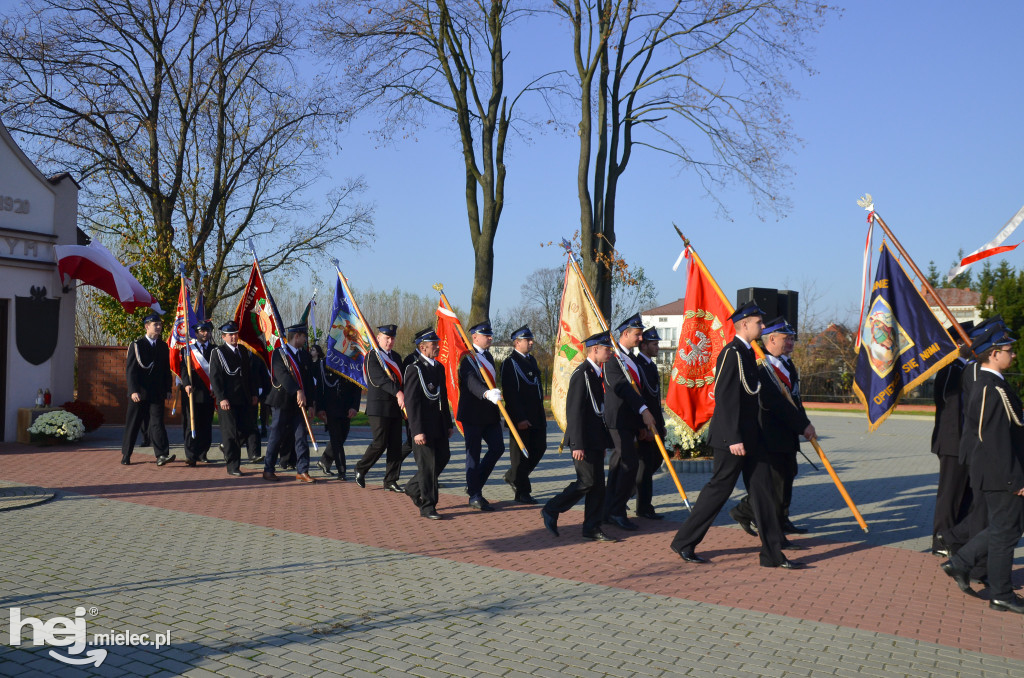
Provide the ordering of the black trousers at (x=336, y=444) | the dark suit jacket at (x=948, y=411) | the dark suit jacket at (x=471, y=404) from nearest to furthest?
1. the dark suit jacket at (x=948, y=411)
2. the dark suit jacket at (x=471, y=404)
3. the black trousers at (x=336, y=444)

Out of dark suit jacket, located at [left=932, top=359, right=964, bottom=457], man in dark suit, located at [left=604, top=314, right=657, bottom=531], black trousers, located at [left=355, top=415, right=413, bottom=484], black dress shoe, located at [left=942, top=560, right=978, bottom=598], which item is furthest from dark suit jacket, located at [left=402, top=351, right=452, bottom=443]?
black dress shoe, located at [left=942, top=560, right=978, bottom=598]

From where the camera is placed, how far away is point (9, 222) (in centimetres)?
1505

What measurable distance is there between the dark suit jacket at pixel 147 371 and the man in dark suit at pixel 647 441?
7.17 meters

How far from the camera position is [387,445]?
412 inches

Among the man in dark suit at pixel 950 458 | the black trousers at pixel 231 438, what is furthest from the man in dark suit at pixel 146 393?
the man in dark suit at pixel 950 458

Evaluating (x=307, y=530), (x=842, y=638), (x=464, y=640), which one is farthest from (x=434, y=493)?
(x=842, y=638)

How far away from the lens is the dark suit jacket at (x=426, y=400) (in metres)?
8.92

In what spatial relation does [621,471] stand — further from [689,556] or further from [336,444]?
[336,444]

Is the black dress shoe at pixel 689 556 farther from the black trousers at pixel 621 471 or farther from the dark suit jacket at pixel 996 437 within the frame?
the dark suit jacket at pixel 996 437

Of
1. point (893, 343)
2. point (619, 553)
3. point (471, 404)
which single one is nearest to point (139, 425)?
point (471, 404)

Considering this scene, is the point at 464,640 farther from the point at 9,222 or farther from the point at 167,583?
the point at 9,222

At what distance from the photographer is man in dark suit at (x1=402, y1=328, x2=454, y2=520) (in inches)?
349

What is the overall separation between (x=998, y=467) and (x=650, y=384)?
3.64 metres

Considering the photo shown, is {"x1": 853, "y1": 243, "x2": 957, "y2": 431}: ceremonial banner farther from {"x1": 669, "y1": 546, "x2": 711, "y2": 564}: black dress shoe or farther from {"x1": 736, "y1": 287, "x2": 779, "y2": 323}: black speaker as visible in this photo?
{"x1": 736, "y1": 287, "x2": 779, "y2": 323}: black speaker
